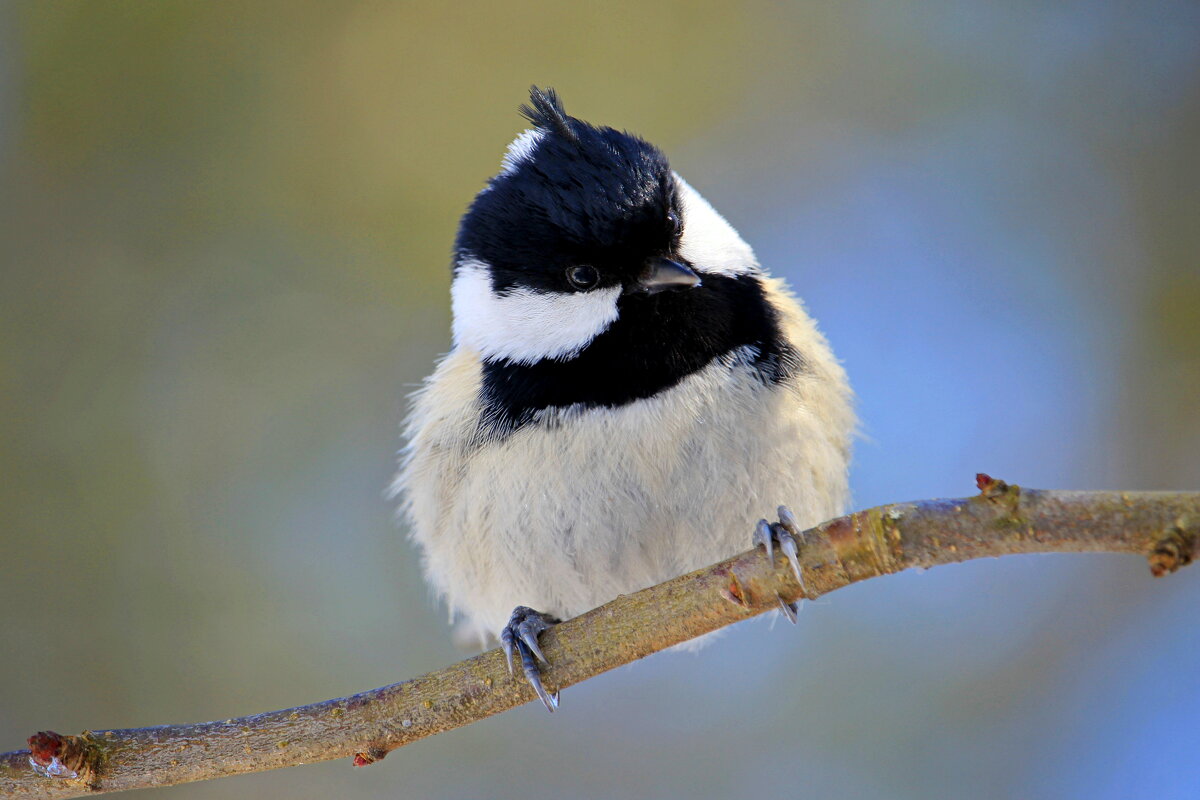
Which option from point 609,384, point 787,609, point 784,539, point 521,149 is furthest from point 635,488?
point 521,149

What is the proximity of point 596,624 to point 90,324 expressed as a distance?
98.6 inches

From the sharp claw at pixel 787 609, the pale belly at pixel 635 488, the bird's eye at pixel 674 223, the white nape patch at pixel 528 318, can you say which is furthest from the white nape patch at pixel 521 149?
the sharp claw at pixel 787 609

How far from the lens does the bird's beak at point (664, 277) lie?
6.39 feet

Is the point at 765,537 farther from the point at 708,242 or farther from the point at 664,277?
the point at 708,242

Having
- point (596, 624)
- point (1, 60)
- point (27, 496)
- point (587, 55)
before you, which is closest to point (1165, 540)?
point (596, 624)

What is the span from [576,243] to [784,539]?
0.71 meters

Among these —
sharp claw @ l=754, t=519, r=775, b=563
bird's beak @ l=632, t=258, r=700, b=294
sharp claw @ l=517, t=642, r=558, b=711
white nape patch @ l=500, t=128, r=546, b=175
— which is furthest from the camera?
white nape patch @ l=500, t=128, r=546, b=175

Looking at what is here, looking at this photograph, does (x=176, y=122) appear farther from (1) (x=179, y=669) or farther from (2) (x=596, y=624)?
(2) (x=596, y=624)

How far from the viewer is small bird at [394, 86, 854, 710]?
2.01 meters

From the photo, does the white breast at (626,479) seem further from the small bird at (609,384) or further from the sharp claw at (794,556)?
the sharp claw at (794,556)

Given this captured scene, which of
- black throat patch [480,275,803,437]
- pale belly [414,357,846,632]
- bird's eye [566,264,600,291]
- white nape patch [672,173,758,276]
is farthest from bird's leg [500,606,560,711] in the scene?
white nape patch [672,173,758,276]

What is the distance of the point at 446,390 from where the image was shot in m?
2.36

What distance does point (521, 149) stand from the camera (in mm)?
2219

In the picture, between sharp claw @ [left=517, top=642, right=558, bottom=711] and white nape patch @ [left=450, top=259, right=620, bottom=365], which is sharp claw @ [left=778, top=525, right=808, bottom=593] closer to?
sharp claw @ [left=517, top=642, right=558, bottom=711]
